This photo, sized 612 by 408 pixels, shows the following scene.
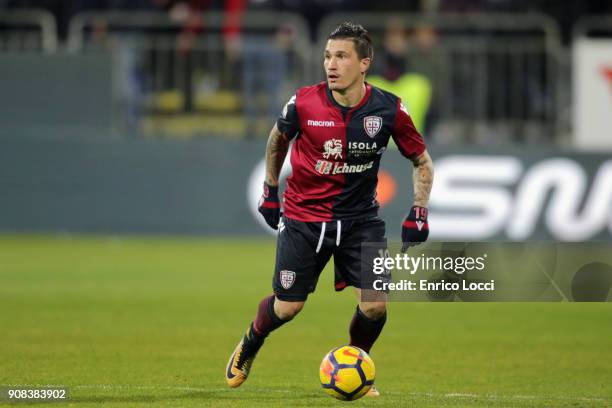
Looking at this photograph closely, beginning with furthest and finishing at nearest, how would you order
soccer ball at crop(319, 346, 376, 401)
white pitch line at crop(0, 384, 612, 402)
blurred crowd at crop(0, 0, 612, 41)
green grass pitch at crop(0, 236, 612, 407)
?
blurred crowd at crop(0, 0, 612, 41)
green grass pitch at crop(0, 236, 612, 407)
white pitch line at crop(0, 384, 612, 402)
soccer ball at crop(319, 346, 376, 401)

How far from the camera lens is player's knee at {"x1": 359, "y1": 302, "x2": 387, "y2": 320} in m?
7.62

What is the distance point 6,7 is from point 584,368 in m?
13.2

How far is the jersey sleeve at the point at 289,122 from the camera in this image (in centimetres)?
759

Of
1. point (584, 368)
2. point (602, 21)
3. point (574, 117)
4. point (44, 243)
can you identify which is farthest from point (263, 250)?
point (584, 368)

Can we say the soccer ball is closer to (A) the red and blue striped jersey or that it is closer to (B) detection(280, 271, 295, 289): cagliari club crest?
(B) detection(280, 271, 295, 289): cagliari club crest

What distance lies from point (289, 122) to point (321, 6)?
41.8 feet

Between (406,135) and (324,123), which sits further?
(406,135)

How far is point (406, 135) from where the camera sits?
7.65 m

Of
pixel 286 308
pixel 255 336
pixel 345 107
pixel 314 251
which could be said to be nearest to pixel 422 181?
pixel 345 107

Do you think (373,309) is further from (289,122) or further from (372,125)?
(289,122)

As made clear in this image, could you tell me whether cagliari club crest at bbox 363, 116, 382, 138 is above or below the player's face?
below

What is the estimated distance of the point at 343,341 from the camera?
10391mm

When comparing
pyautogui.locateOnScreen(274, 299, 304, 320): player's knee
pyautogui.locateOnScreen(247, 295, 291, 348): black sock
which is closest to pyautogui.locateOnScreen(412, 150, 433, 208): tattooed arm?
pyautogui.locateOnScreen(274, 299, 304, 320): player's knee

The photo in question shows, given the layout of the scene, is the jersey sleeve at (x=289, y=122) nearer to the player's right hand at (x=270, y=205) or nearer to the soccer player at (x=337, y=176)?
the soccer player at (x=337, y=176)
